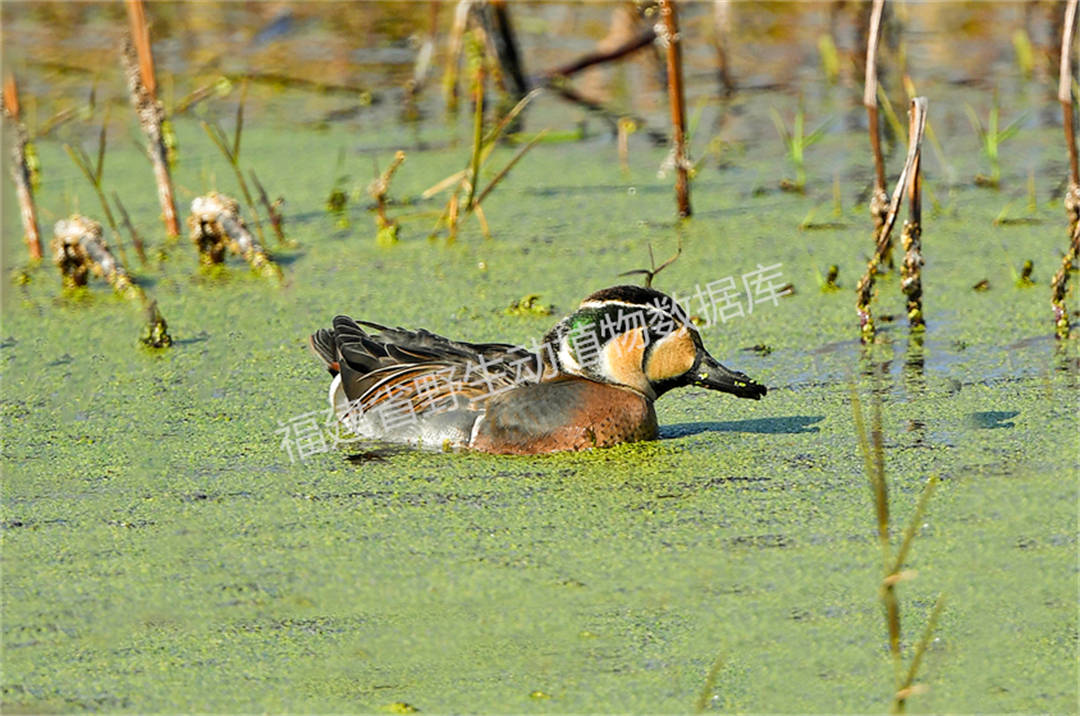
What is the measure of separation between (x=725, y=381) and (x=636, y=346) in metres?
0.27

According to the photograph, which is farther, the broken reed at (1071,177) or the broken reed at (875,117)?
the broken reed at (875,117)

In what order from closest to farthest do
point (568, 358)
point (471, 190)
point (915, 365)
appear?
point (568, 358)
point (915, 365)
point (471, 190)

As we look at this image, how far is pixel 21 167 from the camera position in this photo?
631cm

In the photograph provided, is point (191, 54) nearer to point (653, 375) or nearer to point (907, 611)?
point (653, 375)

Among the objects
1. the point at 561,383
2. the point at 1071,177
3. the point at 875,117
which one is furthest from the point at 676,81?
the point at 561,383

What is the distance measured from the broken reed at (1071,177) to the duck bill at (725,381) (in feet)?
3.79

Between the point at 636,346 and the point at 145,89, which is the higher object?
the point at 145,89

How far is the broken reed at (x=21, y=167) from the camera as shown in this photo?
613cm

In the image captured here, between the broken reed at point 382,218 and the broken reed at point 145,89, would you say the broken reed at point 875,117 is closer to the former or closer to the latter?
the broken reed at point 382,218

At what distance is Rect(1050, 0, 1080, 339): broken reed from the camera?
4.60 meters

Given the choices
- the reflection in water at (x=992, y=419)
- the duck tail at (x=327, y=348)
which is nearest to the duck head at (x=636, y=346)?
the reflection in water at (x=992, y=419)

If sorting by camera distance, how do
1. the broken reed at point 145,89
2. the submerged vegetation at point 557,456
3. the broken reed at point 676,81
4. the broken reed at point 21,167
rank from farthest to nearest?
the broken reed at point 145,89 → the broken reed at point 21,167 → the broken reed at point 676,81 → the submerged vegetation at point 557,456

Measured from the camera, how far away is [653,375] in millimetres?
4461

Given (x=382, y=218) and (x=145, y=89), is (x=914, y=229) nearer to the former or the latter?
(x=382, y=218)
